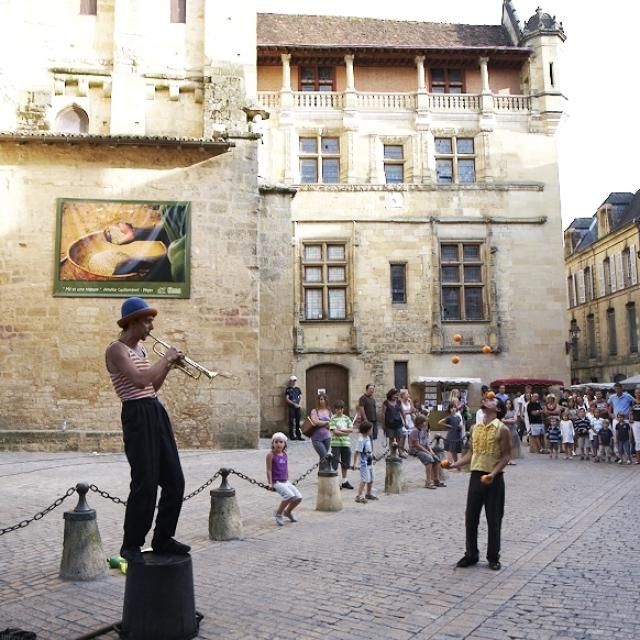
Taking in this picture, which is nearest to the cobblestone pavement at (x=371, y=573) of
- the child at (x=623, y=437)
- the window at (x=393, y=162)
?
the child at (x=623, y=437)

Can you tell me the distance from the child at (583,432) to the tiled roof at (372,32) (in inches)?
688

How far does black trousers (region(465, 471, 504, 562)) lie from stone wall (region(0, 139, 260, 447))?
399 inches

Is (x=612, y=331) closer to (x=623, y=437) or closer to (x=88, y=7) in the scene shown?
(x=623, y=437)

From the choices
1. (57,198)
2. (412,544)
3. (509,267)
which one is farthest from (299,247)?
(412,544)

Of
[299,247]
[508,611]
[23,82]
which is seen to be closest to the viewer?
[508,611]

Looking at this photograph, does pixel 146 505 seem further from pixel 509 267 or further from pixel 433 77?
pixel 433 77

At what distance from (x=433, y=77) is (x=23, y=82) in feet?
56.5

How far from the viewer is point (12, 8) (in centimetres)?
1720

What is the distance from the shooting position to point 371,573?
6.07 m

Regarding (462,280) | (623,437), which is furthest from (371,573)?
(462,280)

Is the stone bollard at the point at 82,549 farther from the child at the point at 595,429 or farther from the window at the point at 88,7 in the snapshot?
the window at the point at 88,7

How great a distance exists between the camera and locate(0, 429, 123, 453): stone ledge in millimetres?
15109

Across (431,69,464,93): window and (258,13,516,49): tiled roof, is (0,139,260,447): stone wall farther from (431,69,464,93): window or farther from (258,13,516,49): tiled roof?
(431,69,464,93): window

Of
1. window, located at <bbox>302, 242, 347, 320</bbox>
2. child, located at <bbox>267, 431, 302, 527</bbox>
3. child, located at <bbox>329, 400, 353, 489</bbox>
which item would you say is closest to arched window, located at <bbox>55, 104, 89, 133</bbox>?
child, located at <bbox>329, 400, 353, 489</bbox>
